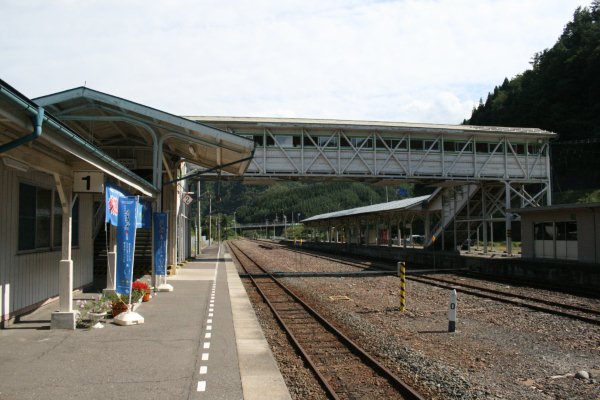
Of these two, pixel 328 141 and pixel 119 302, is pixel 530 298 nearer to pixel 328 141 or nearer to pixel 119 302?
pixel 119 302

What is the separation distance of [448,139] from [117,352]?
86.1 ft

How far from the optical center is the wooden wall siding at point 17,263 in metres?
9.45

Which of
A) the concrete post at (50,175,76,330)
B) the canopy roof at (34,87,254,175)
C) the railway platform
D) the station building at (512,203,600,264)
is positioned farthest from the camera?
the station building at (512,203,600,264)

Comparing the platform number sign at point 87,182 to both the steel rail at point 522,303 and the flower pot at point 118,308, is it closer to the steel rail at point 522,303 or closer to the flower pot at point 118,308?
the flower pot at point 118,308

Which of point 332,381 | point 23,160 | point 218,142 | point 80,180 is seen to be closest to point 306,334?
point 332,381

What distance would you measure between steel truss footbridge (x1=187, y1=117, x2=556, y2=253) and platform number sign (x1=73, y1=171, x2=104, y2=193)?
18607 millimetres

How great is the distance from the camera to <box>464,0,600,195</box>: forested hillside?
2527 inches

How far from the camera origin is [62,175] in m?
9.09

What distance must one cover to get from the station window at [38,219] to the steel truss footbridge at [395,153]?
639 inches

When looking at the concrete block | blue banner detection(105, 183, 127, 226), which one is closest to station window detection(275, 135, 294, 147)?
blue banner detection(105, 183, 127, 226)

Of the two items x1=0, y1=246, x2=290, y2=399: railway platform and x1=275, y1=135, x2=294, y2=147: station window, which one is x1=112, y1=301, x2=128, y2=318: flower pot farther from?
x1=275, y1=135, x2=294, y2=147: station window

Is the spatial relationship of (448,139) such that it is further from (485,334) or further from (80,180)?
(80,180)

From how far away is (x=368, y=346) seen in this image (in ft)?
31.6


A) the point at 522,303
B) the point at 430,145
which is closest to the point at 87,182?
the point at 522,303
